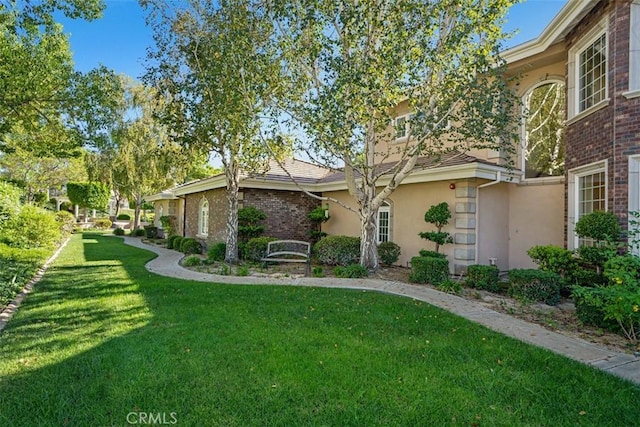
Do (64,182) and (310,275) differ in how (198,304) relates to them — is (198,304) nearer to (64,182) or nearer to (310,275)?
(310,275)

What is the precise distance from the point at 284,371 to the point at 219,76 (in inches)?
347

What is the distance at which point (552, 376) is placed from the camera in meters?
4.00

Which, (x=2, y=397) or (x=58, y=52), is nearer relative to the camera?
(x=2, y=397)

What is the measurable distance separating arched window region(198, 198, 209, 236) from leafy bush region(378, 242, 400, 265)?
359 inches

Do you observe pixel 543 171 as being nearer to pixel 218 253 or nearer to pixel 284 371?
pixel 284 371

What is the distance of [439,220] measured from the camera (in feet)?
34.6

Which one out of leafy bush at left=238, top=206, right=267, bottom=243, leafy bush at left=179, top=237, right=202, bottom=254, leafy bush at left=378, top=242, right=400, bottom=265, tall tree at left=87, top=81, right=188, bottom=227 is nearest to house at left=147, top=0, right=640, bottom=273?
leafy bush at left=378, top=242, right=400, bottom=265

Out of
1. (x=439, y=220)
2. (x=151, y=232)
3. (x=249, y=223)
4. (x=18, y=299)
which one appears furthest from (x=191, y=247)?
(x=439, y=220)

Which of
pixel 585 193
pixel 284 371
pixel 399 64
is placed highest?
pixel 399 64

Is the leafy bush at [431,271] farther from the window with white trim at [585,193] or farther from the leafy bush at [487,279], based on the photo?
the window with white trim at [585,193]

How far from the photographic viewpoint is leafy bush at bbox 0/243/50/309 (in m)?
7.30

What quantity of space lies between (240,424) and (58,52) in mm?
11869

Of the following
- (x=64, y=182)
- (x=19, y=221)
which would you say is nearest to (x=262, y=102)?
(x=19, y=221)

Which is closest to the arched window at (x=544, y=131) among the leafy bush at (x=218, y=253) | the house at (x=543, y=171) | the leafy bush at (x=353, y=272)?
the house at (x=543, y=171)
